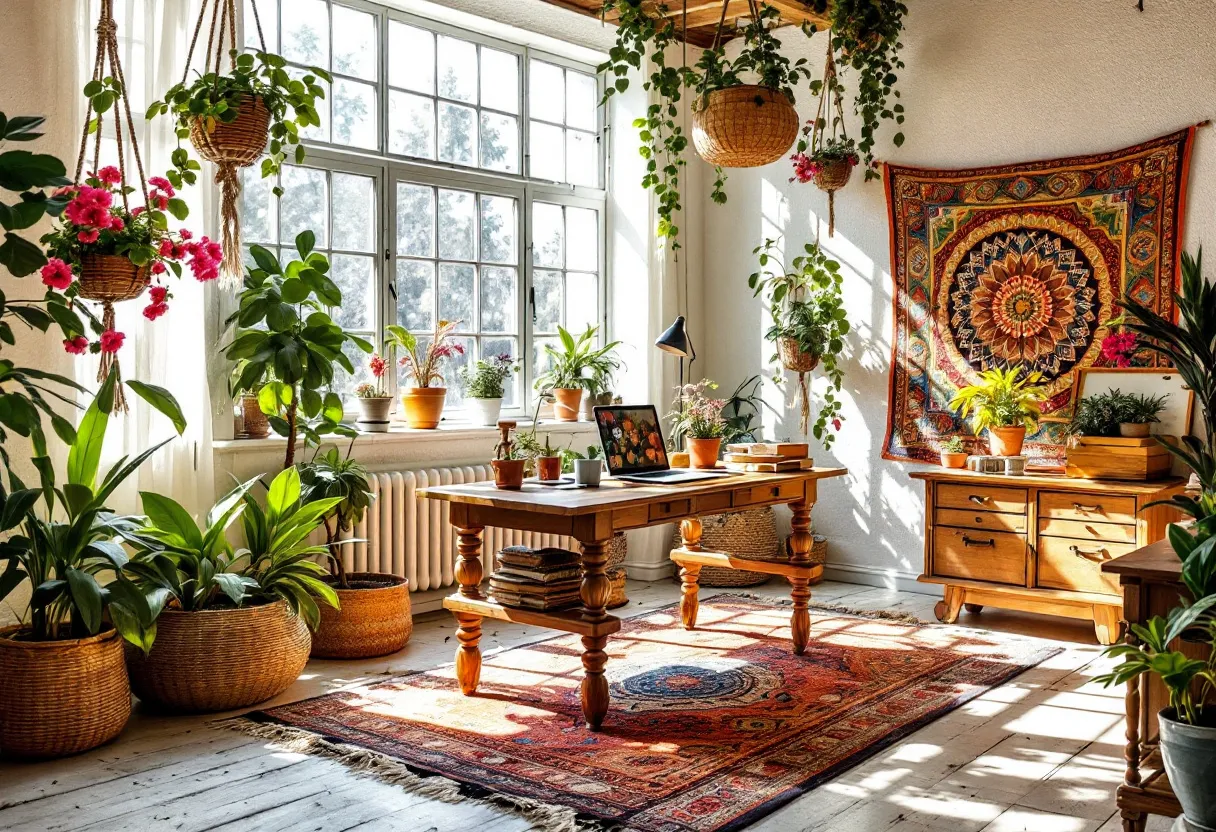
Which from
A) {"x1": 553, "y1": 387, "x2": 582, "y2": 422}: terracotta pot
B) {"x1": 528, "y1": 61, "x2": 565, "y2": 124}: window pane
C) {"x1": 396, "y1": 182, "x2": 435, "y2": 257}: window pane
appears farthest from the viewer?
{"x1": 528, "y1": 61, "x2": 565, "y2": 124}: window pane

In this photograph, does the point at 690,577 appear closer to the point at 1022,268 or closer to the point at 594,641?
the point at 594,641

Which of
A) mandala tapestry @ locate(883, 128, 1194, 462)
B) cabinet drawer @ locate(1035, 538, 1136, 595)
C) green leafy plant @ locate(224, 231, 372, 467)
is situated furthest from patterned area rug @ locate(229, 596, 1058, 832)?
mandala tapestry @ locate(883, 128, 1194, 462)

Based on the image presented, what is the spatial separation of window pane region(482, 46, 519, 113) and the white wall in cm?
152

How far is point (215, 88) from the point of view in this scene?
3.90m

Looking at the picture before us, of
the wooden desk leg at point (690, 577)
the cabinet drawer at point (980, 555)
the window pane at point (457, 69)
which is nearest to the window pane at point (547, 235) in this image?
the window pane at point (457, 69)

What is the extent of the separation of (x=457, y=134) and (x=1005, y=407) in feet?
10.6

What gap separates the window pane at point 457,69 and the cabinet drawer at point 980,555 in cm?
344

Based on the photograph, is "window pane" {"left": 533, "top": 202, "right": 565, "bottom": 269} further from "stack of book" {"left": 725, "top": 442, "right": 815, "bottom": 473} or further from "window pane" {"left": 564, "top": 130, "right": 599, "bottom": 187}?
"stack of book" {"left": 725, "top": 442, "right": 815, "bottom": 473}

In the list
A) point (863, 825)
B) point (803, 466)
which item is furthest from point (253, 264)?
point (863, 825)

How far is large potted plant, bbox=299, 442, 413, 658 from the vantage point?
4.85 meters

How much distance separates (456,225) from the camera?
6.26 meters

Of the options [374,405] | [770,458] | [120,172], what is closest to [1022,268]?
[770,458]

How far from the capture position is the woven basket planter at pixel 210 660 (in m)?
4.05

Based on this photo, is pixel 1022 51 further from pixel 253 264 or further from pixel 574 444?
pixel 253 264
